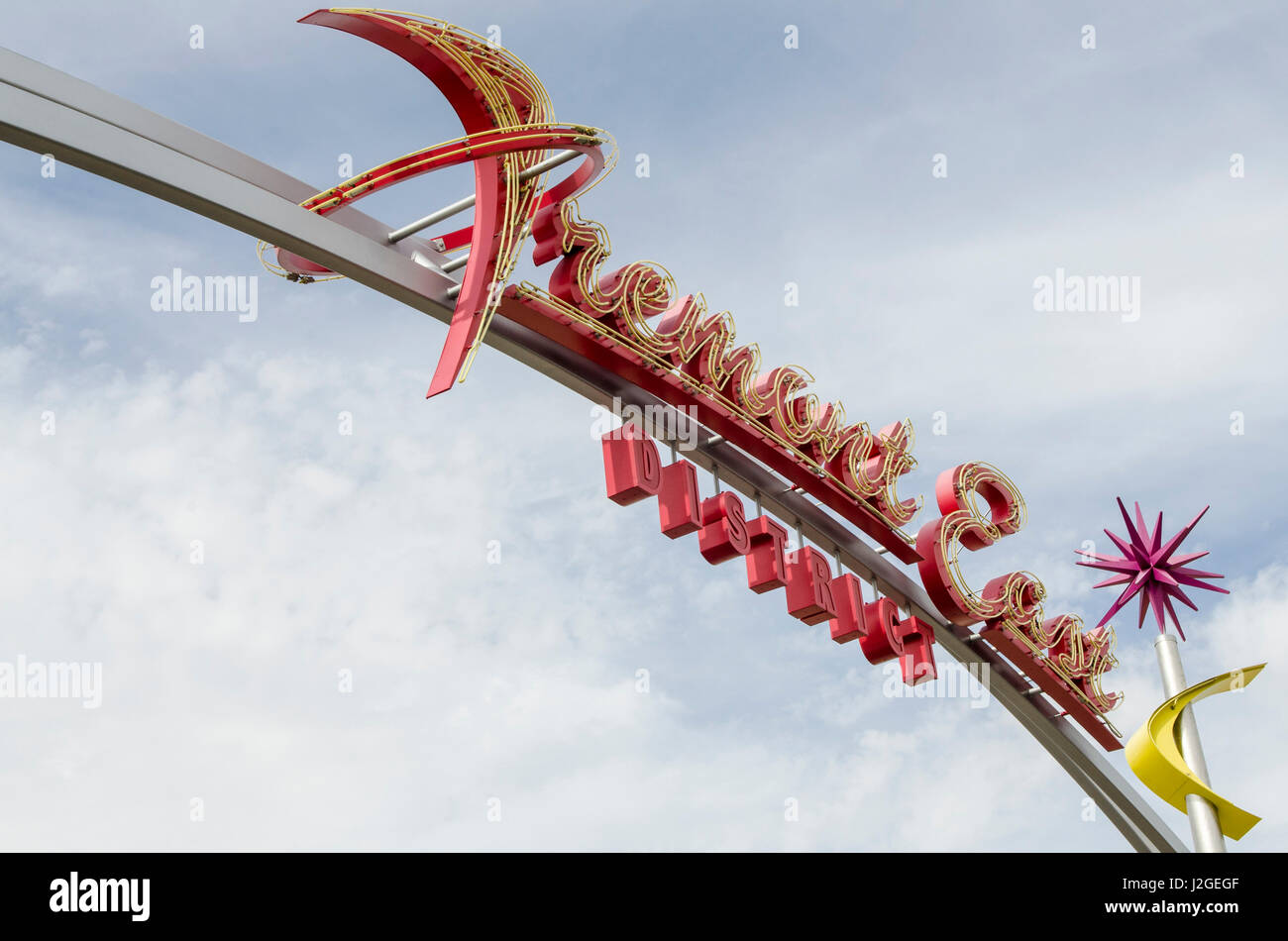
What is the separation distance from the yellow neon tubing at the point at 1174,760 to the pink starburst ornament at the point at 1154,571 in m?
0.88

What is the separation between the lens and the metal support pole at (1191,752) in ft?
47.2

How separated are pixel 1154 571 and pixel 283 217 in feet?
31.7

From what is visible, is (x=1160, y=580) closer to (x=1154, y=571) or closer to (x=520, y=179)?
(x=1154, y=571)

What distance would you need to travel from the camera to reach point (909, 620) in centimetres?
1489

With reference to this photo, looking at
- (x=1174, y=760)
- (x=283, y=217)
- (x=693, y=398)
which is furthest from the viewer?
(x=1174, y=760)

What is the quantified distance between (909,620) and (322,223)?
7424 mm

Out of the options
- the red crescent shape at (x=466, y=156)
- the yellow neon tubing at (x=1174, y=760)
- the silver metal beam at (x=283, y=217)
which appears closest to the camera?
the silver metal beam at (x=283, y=217)

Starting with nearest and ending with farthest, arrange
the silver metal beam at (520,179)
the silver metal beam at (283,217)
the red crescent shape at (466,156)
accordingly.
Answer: the silver metal beam at (283,217) → the red crescent shape at (466,156) → the silver metal beam at (520,179)

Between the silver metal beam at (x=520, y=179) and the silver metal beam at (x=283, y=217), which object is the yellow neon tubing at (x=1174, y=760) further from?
the silver metal beam at (x=520, y=179)

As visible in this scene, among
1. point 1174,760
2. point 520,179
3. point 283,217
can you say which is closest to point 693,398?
point 520,179

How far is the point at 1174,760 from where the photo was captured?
14438mm

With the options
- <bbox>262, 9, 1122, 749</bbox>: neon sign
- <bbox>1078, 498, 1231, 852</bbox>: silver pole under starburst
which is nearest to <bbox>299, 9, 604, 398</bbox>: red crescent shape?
<bbox>262, 9, 1122, 749</bbox>: neon sign

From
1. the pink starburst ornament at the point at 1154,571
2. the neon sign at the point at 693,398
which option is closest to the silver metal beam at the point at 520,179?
the neon sign at the point at 693,398

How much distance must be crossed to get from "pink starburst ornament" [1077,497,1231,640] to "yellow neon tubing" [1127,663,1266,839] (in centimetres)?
88
